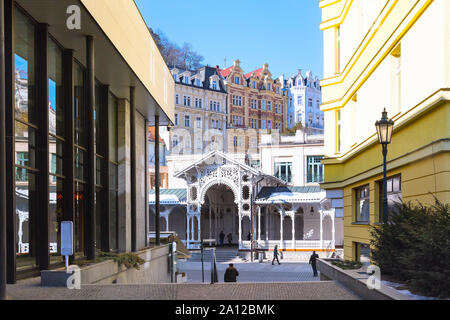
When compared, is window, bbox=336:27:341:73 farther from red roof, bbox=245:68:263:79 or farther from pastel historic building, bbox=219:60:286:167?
red roof, bbox=245:68:263:79

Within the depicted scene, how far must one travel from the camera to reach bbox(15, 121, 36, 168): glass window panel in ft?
41.9

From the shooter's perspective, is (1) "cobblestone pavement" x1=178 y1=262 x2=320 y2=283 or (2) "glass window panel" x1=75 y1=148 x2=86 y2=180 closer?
(2) "glass window panel" x1=75 y1=148 x2=86 y2=180

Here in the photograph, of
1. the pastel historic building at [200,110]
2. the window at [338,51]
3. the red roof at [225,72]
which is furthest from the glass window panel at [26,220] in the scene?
the red roof at [225,72]

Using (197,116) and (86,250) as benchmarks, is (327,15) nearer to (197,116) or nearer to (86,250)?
(86,250)

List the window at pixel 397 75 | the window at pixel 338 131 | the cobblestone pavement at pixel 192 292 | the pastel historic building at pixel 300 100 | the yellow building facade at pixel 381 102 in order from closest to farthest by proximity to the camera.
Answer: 1. the cobblestone pavement at pixel 192 292
2. the yellow building facade at pixel 381 102
3. the window at pixel 397 75
4. the window at pixel 338 131
5. the pastel historic building at pixel 300 100

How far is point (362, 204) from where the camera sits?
1970cm

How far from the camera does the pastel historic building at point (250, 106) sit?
94688 mm

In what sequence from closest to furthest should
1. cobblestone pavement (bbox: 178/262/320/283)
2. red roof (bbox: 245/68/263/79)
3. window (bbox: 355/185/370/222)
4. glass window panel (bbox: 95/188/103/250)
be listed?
1. window (bbox: 355/185/370/222)
2. glass window panel (bbox: 95/188/103/250)
3. cobblestone pavement (bbox: 178/262/320/283)
4. red roof (bbox: 245/68/263/79)

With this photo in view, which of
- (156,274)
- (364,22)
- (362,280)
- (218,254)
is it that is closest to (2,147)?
(362,280)

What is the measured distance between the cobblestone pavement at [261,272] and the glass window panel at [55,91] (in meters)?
17.6

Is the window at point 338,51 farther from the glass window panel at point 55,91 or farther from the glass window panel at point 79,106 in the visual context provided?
the glass window panel at point 55,91

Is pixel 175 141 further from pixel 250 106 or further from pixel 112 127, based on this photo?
pixel 112 127

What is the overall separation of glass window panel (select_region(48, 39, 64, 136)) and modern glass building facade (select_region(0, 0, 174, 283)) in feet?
0.08

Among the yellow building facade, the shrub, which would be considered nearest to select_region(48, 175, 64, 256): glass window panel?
the yellow building facade
